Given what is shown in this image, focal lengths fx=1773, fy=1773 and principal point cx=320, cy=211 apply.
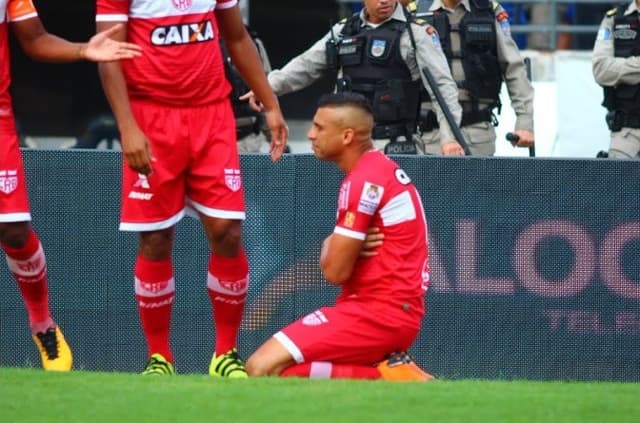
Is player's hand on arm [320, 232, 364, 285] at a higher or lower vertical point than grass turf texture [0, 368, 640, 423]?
higher

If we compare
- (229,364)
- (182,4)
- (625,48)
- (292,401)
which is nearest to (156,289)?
(229,364)

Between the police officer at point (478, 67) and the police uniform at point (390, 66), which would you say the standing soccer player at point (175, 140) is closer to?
the police uniform at point (390, 66)

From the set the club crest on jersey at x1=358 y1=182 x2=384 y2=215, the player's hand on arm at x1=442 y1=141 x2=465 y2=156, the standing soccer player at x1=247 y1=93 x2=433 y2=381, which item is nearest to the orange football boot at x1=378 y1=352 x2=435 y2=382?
the standing soccer player at x1=247 y1=93 x2=433 y2=381

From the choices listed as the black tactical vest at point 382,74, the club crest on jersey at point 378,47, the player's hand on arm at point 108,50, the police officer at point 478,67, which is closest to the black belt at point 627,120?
the police officer at point 478,67

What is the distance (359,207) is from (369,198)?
62 millimetres

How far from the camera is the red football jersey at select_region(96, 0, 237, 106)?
26.5 ft

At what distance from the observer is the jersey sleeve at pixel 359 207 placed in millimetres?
8078

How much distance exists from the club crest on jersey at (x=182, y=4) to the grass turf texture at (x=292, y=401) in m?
1.70

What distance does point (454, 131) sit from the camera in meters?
11.3

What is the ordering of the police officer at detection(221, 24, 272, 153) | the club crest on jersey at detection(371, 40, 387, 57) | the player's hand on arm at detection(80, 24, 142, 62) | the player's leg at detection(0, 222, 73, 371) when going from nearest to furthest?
the player's hand on arm at detection(80, 24, 142, 62) < the player's leg at detection(0, 222, 73, 371) < the club crest on jersey at detection(371, 40, 387, 57) < the police officer at detection(221, 24, 272, 153)

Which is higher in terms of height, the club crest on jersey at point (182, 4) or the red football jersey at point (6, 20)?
the club crest on jersey at point (182, 4)

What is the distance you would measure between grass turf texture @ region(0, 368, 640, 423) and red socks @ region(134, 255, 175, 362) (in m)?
0.77

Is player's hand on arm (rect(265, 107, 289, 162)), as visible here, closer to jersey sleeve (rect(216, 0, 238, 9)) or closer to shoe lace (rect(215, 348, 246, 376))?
jersey sleeve (rect(216, 0, 238, 9))

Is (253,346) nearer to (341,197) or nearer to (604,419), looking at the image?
(341,197)
